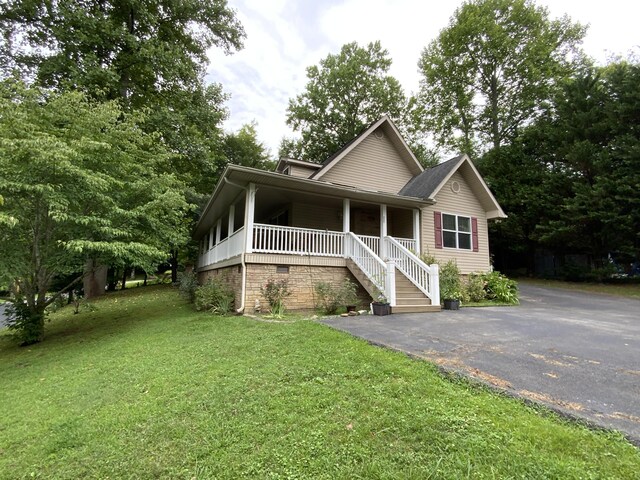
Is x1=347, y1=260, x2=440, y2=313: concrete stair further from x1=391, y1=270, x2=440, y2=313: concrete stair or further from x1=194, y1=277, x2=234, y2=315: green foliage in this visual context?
x1=194, y1=277, x2=234, y2=315: green foliage

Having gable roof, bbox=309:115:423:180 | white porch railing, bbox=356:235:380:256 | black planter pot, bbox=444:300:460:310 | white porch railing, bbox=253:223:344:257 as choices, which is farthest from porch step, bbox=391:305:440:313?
gable roof, bbox=309:115:423:180

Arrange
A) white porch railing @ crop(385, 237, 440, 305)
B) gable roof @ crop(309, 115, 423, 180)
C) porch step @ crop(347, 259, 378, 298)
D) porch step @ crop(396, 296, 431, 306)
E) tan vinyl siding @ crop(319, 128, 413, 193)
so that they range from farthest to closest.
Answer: tan vinyl siding @ crop(319, 128, 413, 193) → gable roof @ crop(309, 115, 423, 180) → porch step @ crop(347, 259, 378, 298) → white porch railing @ crop(385, 237, 440, 305) → porch step @ crop(396, 296, 431, 306)

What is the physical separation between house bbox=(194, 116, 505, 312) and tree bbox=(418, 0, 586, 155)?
14.7m

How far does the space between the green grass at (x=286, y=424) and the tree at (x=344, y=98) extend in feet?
88.4

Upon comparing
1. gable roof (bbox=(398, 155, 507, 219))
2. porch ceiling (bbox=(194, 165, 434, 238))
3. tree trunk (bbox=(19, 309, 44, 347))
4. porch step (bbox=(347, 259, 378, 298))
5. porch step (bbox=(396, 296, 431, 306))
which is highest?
gable roof (bbox=(398, 155, 507, 219))

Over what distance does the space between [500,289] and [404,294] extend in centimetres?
498

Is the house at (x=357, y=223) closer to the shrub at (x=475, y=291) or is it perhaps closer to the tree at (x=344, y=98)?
the shrub at (x=475, y=291)

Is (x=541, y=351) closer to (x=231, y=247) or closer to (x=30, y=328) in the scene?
(x=231, y=247)

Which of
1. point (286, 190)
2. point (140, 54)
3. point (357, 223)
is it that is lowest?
point (357, 223)

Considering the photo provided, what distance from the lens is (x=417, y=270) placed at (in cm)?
965

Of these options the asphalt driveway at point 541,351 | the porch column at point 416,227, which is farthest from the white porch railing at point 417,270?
the porch column at point 416,227

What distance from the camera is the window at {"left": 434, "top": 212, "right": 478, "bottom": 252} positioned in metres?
13.0

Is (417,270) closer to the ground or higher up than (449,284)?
higher up

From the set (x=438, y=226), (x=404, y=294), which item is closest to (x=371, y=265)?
(x=404, y=294)
